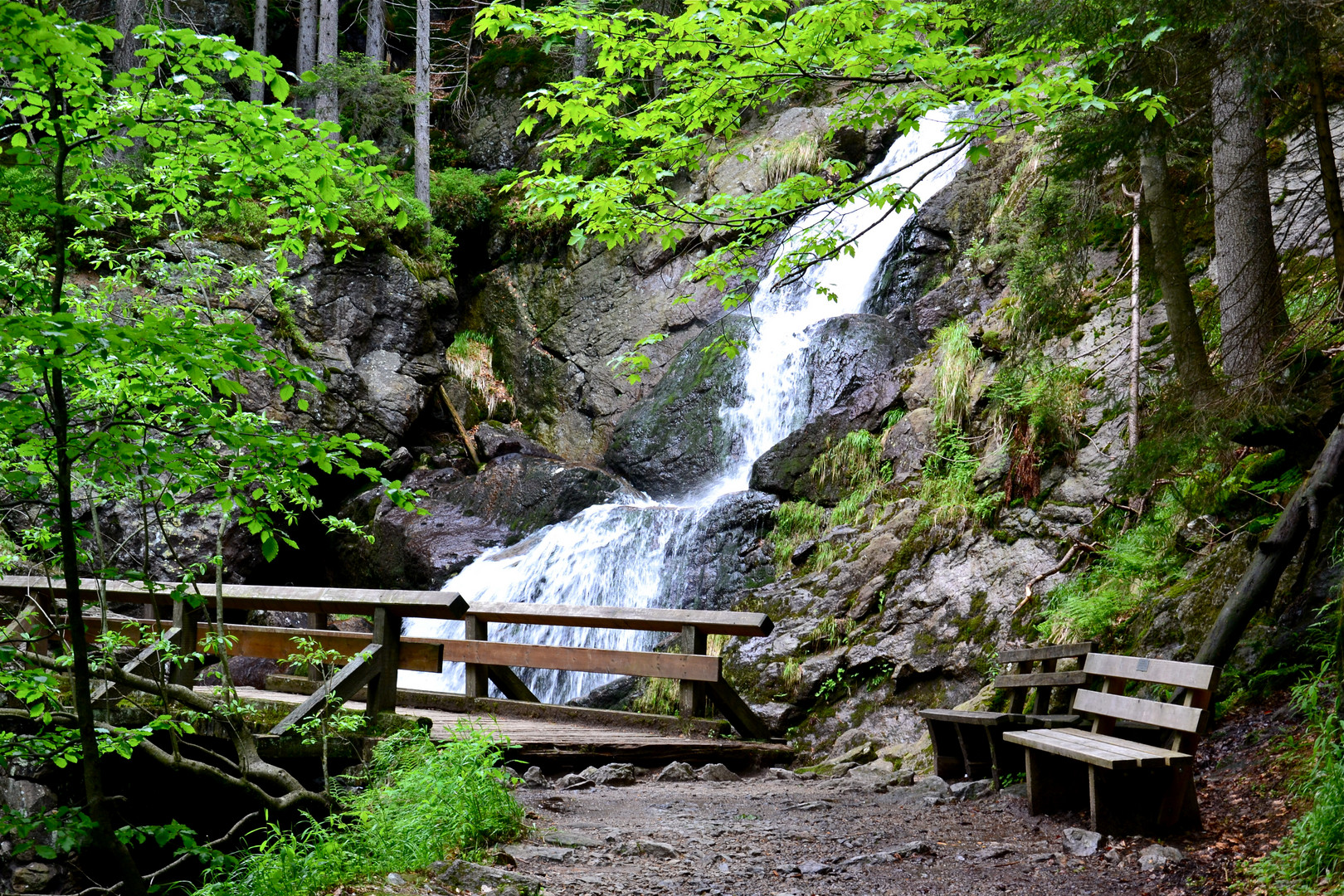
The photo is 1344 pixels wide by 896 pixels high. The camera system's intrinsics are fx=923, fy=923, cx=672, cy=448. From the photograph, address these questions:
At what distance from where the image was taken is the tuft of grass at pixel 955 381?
1078cm

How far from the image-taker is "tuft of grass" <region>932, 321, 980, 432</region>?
35.4 feet

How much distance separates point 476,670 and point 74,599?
17.0 ft

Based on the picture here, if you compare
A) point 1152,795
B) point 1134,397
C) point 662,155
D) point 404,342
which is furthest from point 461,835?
point 404,342

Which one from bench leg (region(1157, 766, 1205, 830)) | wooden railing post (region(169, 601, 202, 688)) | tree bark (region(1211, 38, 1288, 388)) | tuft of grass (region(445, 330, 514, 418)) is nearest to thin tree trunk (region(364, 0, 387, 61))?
tuft of grass (region(445, 330, 514, 418))

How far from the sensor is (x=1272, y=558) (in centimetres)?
532

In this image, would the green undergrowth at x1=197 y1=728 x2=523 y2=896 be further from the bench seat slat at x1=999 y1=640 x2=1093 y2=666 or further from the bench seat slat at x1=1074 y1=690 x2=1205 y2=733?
the bench seat slat at x1=999 y1=640 x2=1093 y2=666

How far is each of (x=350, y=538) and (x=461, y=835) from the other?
11803 mm

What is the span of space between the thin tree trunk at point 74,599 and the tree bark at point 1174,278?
245 inches

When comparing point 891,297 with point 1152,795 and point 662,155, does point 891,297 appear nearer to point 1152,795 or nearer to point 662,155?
point 662,155

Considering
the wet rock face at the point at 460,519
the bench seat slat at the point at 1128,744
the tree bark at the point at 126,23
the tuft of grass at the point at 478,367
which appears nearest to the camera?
the bench seat slat at the point at 1128,744

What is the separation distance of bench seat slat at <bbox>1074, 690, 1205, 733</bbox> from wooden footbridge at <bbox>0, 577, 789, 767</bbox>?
7.35ft

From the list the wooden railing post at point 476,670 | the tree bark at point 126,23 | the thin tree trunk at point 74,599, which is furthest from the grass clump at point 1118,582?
the tree bark at point 126,23

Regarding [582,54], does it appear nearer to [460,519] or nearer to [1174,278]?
[460,519]

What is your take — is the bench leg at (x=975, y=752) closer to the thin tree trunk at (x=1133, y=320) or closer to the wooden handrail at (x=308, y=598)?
the thin tree trunk at (x=1133, y=320)
